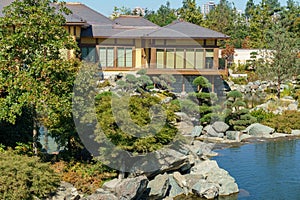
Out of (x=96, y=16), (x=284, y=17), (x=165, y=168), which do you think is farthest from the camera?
(x=284, y=17)

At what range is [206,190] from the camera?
38.8 feet

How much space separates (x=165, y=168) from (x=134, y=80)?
11.5 metres

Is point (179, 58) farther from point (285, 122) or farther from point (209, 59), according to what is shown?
point (285, 122)

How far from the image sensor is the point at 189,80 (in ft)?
83.6

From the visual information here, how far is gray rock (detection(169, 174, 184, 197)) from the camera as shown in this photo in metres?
11.8

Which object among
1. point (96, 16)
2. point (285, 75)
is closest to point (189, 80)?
point (285, 75)

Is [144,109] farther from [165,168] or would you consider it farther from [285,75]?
[285,75]

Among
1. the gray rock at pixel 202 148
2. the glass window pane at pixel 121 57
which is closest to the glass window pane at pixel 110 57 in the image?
the glass window pane at pixel 121 57

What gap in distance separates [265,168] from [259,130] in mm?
4418

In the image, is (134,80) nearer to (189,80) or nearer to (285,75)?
(189,80)

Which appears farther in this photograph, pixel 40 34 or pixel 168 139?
pixel 168 139

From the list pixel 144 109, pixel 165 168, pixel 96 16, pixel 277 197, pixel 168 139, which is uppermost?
pixel 96 16

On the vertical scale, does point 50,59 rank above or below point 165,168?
above

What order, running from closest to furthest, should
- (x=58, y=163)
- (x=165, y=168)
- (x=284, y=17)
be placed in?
(x=58, y=163) < (x=165, y=168) < (x=284, y=17)
